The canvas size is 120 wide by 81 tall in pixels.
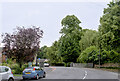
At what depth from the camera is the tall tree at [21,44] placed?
25.1 metres

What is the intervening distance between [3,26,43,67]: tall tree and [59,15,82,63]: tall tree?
40706mm

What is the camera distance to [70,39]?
66500 millimetres

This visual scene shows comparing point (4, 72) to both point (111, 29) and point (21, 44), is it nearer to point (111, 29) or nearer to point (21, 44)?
point (21, 44)

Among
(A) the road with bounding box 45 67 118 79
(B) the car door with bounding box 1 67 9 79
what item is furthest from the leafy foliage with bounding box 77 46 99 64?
(B) the car door with bounding box 1 67 9 79

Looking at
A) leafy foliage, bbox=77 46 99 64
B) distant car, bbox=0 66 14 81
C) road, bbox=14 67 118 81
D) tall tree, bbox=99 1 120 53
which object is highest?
tall tree, bbox=99 1 120 53

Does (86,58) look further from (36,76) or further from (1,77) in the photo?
(1,77)

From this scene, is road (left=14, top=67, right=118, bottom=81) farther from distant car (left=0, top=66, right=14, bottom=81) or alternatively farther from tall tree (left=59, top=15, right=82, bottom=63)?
tall tree (left=59, top=15, right=82, bottom=63)

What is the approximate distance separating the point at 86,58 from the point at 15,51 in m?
32.4

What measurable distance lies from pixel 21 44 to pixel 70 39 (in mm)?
42247

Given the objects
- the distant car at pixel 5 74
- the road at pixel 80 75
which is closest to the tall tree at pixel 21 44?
the road at pixel 80 75

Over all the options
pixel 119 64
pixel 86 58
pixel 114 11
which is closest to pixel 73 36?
pixel 86 58

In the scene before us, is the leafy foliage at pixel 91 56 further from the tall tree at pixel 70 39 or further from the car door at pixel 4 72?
the car door at pixel 4 72

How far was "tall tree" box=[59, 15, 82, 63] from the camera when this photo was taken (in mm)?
66438

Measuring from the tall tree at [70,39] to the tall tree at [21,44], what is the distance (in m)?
40.7
